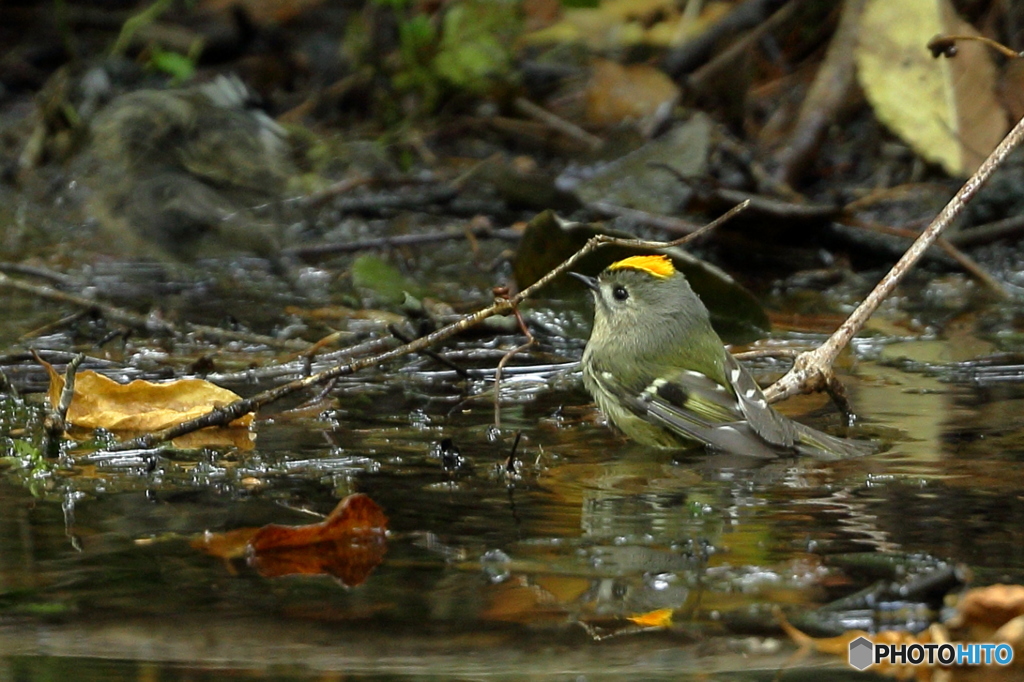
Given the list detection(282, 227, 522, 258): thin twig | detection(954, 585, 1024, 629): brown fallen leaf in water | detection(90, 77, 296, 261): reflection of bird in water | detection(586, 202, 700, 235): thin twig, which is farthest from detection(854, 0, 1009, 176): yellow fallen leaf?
detection(954, 585, 1024, 629): brown fallen leaf in water

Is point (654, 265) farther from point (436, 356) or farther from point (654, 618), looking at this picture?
point (654, 618)

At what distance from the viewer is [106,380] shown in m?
3.32

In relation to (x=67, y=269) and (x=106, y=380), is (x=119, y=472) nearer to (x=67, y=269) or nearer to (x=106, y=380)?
(x=106, y=380)

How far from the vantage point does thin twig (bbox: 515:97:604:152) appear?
687cm

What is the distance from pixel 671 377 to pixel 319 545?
1644mm

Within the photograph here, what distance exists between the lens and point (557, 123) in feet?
23.1

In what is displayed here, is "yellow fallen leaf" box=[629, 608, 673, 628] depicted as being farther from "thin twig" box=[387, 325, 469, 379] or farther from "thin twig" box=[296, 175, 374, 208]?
"thin twig" box=[296, 175, 374, 208]

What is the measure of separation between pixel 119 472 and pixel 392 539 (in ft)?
2.43

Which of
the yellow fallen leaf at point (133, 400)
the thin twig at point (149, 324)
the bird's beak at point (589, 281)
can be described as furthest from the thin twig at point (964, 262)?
the yellow fallen leaf at point (133, 400)

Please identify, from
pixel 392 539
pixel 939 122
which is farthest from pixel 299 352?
pixel 939 122

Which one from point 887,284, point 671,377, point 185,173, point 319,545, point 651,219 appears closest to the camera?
point 319,545

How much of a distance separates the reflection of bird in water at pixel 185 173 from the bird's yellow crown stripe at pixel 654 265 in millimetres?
1906

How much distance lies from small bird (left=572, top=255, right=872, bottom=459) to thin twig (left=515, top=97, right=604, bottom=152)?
97.1 inches

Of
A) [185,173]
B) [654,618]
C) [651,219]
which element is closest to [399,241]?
[651,219]
